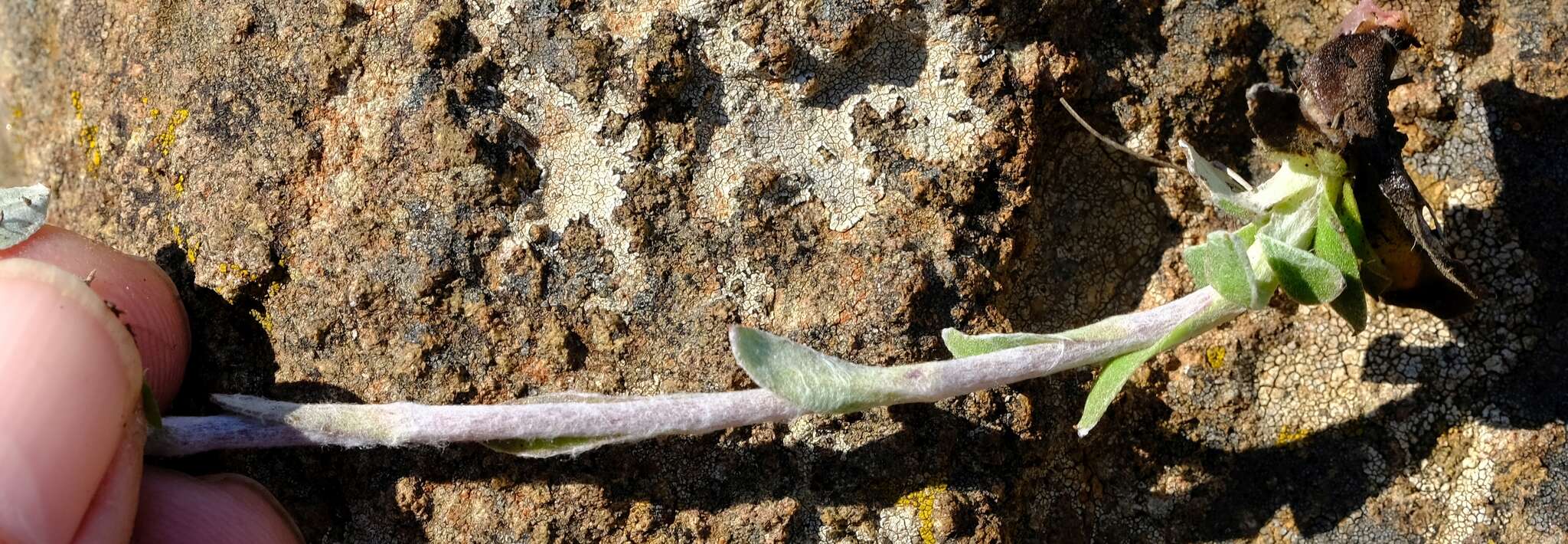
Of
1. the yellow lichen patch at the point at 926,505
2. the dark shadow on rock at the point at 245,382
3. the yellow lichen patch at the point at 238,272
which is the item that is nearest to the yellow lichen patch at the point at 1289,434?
the yellow lichen patch at the point at 926,505

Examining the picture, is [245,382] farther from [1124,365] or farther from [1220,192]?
[1220,192]

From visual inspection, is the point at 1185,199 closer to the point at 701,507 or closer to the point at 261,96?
the point at 701,507

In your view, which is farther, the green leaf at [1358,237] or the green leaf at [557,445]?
the green leaf at [1358,237]

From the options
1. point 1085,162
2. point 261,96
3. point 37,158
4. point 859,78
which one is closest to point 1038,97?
point 1085,162

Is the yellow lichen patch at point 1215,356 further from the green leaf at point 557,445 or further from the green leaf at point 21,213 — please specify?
the green leaf at point 21,213

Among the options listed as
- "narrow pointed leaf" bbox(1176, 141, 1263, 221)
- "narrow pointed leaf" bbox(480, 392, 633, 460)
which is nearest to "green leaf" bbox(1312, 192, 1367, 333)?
"narrow pointed leaf" bbox(1176, 141, 1263, 221)

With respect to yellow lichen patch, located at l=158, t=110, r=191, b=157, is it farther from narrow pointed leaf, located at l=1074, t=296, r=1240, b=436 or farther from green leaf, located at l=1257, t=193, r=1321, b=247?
green leaf, located at l=1257, t=193, r=1321, b=247
